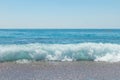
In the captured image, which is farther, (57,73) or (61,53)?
(61,53)

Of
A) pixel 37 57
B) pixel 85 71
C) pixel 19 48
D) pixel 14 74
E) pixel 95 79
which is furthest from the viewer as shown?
pixel 19 48

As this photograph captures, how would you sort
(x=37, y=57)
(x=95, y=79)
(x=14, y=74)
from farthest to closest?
(x=37, y=57) < (x=14, y=74) < (x=95, y=79)

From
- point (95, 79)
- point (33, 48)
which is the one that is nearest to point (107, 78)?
point (95, 79)

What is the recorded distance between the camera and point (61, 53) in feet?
56.7

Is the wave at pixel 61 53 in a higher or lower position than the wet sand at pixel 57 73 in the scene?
lower

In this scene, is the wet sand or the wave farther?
the wave

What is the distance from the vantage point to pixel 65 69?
12195 mm

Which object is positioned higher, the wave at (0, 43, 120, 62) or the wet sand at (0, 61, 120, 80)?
the wet sand at (0, 61, 120, 80)

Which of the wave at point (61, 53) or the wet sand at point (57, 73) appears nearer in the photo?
the wet sand at point (57, 73)

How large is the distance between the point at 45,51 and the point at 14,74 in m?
6.50

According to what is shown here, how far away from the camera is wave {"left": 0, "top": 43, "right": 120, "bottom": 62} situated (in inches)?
640

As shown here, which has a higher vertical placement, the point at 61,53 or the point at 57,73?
the point at 57,73

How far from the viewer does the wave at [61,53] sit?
16.3m

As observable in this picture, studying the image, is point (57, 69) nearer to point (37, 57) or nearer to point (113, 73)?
point (113, 73)
